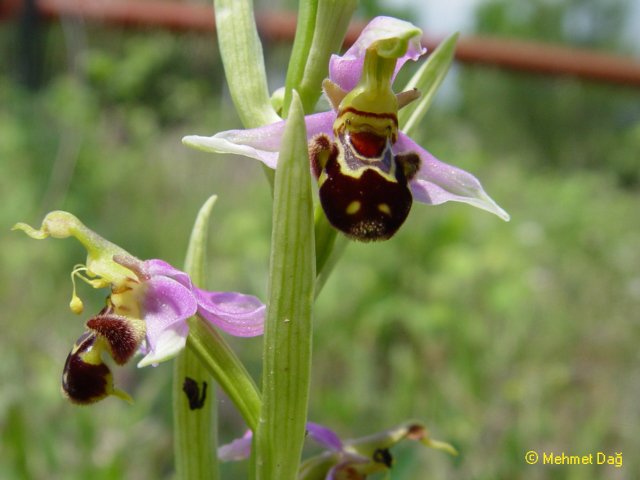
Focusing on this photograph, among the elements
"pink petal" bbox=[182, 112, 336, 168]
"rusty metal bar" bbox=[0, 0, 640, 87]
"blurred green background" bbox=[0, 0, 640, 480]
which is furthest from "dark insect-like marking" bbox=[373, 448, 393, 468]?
"rusty metal bar" bbox=[0, 0, 640, 87]

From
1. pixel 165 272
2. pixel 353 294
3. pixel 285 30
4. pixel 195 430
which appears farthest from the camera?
pixel 285 30

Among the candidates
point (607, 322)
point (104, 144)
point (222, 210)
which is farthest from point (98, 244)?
point (104, 144)

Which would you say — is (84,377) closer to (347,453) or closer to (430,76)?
(347,453)

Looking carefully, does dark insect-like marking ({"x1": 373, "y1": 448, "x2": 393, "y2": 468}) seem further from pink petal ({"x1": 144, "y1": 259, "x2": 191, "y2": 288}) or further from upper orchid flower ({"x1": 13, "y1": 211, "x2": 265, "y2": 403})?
pink petal ({"x1": 144, "y1": 259, "x2": 191, "y2": 288})

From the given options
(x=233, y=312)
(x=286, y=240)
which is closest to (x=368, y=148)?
(x=286, y=240)

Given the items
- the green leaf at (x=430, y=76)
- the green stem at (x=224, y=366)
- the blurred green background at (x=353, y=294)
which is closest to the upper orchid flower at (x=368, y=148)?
the green leaf at (x=430, y=76)

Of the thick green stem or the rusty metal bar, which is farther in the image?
the rusty metal bar
